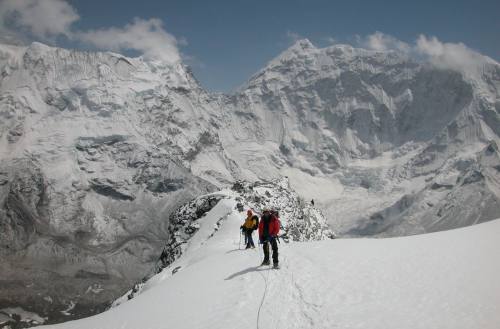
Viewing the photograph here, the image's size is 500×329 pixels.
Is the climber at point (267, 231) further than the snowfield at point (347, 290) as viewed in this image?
Yes

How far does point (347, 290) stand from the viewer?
72.6 feet

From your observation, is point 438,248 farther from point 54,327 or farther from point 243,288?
point 54,327

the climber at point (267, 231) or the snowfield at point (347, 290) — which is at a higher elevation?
the climber at point (267, 231)

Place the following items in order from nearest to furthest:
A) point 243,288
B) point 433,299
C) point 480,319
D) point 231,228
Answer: point 480,319 → point 433,299 → point 243,288 → point 231,228

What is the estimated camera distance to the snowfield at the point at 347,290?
1867 centimetres

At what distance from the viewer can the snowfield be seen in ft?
61.3

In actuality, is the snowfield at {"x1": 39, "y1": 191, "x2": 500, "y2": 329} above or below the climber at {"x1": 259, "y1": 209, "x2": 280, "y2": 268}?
below

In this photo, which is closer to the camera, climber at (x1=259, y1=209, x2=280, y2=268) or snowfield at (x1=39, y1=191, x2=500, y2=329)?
snowfield at (x1=39, y1=191, x2=500, y2=329)

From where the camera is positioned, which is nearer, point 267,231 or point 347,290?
point 347,290

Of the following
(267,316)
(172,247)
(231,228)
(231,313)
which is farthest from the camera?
(172,247)

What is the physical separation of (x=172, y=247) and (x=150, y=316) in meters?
40.7

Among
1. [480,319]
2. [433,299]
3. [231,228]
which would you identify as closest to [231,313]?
[433,299]

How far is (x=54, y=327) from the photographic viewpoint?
35.7 m

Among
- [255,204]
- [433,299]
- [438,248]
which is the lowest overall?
[433,299]
